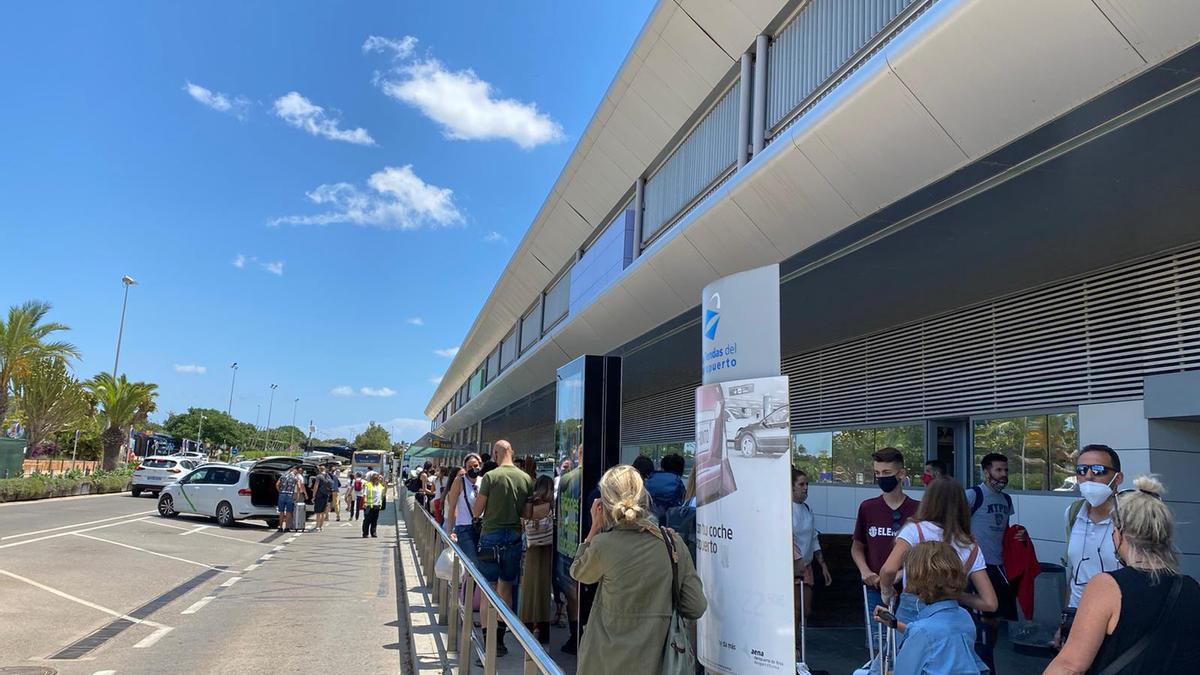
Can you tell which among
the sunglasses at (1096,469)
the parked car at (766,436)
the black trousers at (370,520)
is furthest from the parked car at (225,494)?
the sunglasses at (1096,469)

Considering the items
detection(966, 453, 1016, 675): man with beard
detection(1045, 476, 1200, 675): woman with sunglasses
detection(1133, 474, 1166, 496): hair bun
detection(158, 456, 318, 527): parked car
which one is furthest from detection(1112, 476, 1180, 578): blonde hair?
detection(158, 456, 318, 527): parked car

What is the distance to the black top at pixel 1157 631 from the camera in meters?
2.68

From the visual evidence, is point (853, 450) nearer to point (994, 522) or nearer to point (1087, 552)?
point (994, 522)

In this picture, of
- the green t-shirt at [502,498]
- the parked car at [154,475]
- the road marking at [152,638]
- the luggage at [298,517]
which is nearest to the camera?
the green t-shirt at [502,498]

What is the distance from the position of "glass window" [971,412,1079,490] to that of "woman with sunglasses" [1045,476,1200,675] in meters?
5.71

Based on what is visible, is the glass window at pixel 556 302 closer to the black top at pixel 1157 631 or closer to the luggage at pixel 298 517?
the luggage at pixel 298 517

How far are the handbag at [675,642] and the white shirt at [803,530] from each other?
125 inches

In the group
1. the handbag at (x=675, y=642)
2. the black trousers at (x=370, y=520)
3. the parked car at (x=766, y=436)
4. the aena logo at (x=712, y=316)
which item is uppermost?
the aena logo at (x=712, y=316)

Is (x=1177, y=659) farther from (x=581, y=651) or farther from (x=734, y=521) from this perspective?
(x=581, y=651)

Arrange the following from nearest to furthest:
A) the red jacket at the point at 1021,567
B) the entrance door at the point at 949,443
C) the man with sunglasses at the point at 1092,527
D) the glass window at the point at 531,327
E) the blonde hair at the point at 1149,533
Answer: the blonde hair at the point at 1149,533 < the man with sunglasses at the point at 1092,527 < the red jacket at the point at 1021,567 < the entrance door at the point at 949,443 < the glass window at the point at 531,327

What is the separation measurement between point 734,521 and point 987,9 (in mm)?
2863

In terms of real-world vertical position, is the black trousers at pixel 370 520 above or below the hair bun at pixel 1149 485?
below

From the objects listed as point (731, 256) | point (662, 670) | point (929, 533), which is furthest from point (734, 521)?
point (731, 256)

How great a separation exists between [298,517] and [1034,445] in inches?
730
